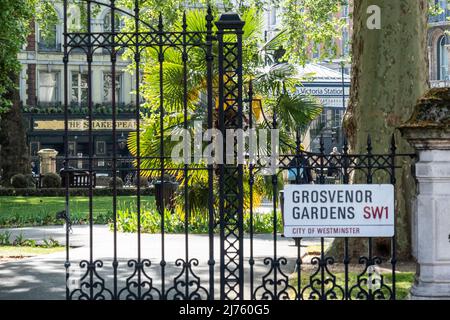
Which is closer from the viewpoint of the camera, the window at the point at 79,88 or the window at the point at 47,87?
the window at the point at 79,88

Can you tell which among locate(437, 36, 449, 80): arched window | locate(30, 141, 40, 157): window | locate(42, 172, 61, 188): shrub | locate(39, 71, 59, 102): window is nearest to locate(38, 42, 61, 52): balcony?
locate(39, 71, 59, 102): window

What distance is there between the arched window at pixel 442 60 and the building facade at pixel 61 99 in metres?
19.2

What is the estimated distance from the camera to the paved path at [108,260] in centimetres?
1020

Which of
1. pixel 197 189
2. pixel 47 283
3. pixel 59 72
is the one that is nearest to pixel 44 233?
pixel 197 189

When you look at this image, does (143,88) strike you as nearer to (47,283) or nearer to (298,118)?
(298,118)

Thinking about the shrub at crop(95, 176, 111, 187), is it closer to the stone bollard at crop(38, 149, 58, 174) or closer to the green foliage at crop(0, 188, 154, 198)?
the stone bollard at crop(38, 149, 58, 174)

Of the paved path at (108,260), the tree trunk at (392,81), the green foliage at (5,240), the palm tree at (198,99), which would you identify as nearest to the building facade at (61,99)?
the paved path at (108,260)

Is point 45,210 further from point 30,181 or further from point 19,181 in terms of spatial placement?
point 30,181

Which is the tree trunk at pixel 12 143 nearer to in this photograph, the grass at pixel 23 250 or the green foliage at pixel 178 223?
the green foliage at pixel 178 223

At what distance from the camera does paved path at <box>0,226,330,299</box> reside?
402 inches

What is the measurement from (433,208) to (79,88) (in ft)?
141

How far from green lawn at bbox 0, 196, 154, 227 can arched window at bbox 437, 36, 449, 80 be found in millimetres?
28733

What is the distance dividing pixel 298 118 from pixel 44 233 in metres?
5.91

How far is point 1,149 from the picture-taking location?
36281mm
